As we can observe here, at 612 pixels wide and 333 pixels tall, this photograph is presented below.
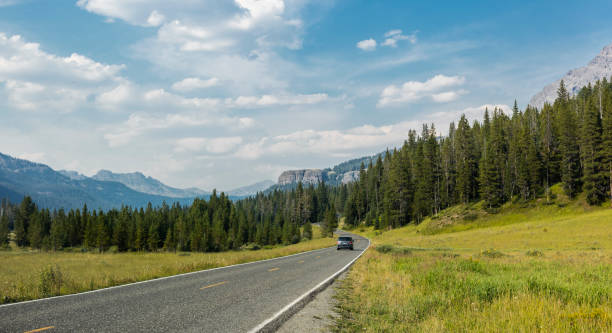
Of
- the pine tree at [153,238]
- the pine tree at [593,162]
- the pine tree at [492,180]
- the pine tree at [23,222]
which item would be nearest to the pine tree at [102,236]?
the pine tree at [153,238]

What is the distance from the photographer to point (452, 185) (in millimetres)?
89750

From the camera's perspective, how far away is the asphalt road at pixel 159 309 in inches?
279

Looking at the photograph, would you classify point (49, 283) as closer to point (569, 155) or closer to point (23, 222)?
point (569, 155)

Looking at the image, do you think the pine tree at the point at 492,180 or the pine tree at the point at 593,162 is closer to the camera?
the pine tree at the point at 593,162

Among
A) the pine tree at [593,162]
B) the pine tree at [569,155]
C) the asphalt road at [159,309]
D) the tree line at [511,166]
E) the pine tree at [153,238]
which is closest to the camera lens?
the asphalt road at [159,309]

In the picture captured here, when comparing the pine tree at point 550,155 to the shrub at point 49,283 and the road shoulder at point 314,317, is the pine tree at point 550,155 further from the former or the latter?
the shrub at point 49,283

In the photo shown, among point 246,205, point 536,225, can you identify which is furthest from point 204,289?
point 246,205

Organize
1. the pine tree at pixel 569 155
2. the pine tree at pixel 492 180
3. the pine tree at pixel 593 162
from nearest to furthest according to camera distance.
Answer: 1. the pine tree at pixel 593 162
2. the pine tree at pixel 569 155
3. the pine tree at pixel 492 180

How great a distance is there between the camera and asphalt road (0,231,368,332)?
23.2ft

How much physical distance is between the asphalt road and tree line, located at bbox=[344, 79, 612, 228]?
7204 centimetres

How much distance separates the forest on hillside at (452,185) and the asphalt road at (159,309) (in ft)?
236

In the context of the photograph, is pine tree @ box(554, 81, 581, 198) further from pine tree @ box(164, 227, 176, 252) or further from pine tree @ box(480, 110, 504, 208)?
pine tree @ box(164, 227, 176, 252)

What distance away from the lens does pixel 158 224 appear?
91.7 meters

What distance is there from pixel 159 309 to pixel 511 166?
289 feet
